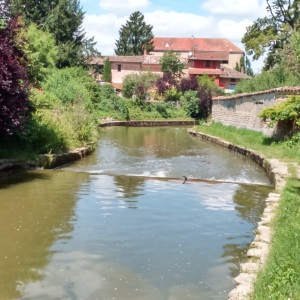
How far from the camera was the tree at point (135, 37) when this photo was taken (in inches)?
3255

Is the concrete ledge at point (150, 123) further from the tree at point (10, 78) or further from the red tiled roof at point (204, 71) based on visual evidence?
the tree at point (10, 78)

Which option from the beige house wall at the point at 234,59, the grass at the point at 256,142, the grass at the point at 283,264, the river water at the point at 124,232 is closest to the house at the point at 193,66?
the beige house wall at the point at 234,59

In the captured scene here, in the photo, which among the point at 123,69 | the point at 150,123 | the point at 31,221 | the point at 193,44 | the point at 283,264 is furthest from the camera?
the point at 193,44

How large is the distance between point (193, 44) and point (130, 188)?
286 ft

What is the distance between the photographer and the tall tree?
4925 cm

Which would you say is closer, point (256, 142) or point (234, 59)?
point (256, 142)

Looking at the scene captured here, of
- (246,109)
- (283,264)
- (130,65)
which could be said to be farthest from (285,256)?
(130,65)

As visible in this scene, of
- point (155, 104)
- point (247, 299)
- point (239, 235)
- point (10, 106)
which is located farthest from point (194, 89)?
point (247, 299)

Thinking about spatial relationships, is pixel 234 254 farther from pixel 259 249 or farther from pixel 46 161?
pixel 46 161

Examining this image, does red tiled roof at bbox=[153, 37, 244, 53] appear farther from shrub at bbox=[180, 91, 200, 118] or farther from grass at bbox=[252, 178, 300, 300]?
grass at bbox=[252, 178, 300, 300]

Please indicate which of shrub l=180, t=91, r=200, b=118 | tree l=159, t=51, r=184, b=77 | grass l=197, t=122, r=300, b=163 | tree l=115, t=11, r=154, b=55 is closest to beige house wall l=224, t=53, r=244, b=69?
tree l=115, t=11, r=154, b=55

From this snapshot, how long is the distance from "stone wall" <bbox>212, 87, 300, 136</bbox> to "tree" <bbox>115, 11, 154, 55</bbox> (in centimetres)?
4993

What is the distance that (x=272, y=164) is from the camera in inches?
601

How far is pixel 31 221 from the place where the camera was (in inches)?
338
